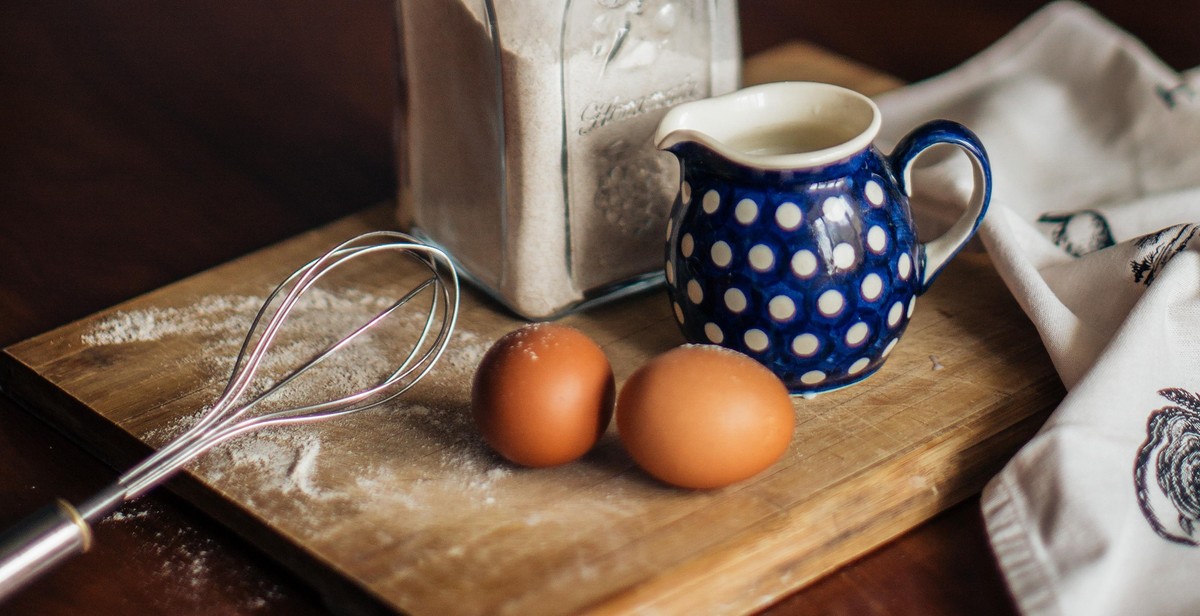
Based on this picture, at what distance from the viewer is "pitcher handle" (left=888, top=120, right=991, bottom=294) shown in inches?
25.6

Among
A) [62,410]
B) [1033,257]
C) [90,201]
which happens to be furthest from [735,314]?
[90,201]

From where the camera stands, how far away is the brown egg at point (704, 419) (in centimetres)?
55

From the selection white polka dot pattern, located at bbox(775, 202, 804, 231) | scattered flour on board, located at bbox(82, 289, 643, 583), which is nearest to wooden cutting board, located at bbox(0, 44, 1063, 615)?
scattered flour on board, located at bbox(82, 289, 643, 583)

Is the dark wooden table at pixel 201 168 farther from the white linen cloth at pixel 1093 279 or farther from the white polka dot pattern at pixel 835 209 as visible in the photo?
the white polka dot pattern at pixel 835 209

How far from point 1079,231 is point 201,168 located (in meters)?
0.67

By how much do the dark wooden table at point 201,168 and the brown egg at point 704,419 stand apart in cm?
8

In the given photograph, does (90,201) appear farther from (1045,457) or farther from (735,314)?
(1045,457)

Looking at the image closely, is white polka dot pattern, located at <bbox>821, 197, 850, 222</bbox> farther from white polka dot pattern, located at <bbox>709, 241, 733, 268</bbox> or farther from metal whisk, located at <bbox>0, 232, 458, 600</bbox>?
A: metal whisk, located at <bbox>0, 232, 458, 600</bbox>

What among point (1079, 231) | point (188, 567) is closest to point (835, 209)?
point (1079, 231)

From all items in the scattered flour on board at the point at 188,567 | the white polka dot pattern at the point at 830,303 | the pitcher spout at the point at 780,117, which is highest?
the pitcher spout at the point at 780,117

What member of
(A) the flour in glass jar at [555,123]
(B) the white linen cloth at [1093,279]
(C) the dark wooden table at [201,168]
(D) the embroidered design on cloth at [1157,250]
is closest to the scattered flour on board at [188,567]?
(C) the dark wooden table at [201,168]

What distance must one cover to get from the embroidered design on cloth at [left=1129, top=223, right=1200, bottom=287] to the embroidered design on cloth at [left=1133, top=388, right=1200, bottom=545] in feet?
0.28

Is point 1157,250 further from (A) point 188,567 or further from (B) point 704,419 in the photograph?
(A) point 188,567

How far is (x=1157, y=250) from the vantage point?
0.69m
